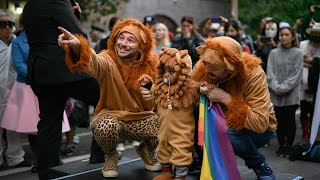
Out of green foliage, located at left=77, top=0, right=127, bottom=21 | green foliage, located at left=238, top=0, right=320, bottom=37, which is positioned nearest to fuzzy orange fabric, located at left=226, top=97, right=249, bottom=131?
green foliage, located at left=77, top=0, right=127, bottom=21

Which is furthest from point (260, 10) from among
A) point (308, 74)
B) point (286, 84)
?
point (286, 84)

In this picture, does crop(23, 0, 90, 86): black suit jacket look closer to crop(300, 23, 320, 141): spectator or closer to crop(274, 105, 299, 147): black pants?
crop(274, 105, 299, 147): black pants

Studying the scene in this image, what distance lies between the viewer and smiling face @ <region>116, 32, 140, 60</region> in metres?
3.27

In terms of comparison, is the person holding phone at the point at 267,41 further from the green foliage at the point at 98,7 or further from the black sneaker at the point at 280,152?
the green foliage at the point at 98,7

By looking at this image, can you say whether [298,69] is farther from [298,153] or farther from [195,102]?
[195,102]

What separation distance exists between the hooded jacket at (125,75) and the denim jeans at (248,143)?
74 centimetres

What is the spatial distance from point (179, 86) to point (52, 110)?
128 cm

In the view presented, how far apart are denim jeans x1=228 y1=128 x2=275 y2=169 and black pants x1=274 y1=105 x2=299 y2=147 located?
2.31 metres

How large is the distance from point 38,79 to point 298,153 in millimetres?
3060

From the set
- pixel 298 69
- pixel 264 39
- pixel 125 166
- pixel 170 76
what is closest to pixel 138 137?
pixel 125 166

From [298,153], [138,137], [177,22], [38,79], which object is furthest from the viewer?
[177,22]

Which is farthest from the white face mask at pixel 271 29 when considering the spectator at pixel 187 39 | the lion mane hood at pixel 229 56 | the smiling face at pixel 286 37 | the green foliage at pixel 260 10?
the green foliage at pixel 260 10

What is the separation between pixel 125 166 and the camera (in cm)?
373

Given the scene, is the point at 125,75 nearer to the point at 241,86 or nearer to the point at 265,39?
the point at 241,86
